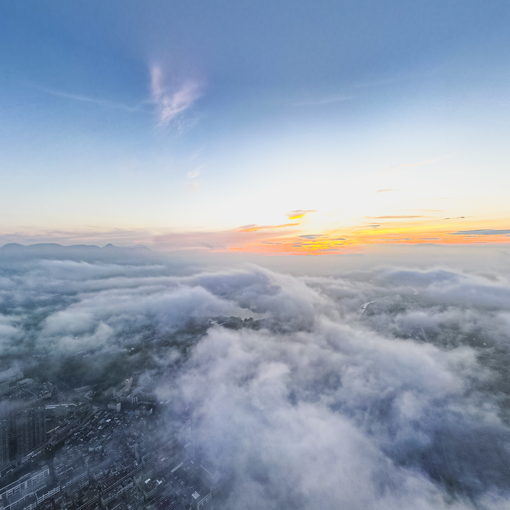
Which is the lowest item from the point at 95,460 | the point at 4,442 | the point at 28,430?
the point at 95,460

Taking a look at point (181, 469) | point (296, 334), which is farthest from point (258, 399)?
point (296, 334)

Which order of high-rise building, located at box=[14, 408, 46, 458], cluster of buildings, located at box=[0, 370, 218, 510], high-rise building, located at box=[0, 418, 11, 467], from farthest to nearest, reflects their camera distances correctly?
high-rise building, located at box=[14, 408, 46, 458] → high-rise building, located at box=[0, 418, 11, 467] → cluster of buildings, located at box=[0, 370, 218, 510]

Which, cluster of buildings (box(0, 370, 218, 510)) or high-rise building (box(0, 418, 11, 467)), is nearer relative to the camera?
cluster of buildings (box(0, 370, 218, 510))

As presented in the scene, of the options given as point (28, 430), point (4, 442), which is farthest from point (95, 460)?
point (4, 442)

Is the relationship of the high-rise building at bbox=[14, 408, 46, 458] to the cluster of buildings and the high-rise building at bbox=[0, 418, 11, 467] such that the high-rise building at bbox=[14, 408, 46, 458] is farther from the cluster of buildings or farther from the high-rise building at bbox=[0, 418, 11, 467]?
the high-rise building at bbox=[0, 418, 11, 467]

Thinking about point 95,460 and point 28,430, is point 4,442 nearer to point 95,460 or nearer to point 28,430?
point 28,430

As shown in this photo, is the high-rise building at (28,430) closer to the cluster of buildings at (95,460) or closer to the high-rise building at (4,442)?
the cluster of buildings at (95,460)

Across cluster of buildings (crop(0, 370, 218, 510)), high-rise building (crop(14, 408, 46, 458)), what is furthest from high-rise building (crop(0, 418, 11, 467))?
high-rise building (crop(14, 408, 46, 458))

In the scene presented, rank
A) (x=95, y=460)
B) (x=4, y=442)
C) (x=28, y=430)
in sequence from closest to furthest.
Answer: (x=95, y=460)
(x=4, y=442)
(x=28, y=430)

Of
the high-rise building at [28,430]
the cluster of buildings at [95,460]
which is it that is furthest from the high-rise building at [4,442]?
the high-rise building at [28,430]

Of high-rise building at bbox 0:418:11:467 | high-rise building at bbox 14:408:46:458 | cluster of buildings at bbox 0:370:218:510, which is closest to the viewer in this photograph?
cluster of buildings at bbox 0:370:218:510

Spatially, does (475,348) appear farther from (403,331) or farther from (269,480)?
(269,480)
